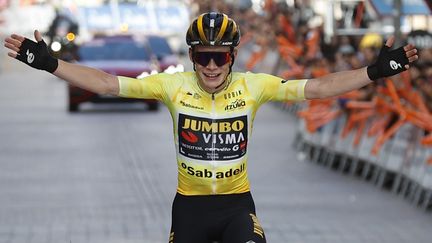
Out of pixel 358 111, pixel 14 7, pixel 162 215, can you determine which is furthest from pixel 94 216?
pixel 14 7

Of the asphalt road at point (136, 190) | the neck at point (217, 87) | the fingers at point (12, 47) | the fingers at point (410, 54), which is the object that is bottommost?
the asphalt road at point (136, 190)

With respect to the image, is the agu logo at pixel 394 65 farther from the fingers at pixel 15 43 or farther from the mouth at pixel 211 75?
the fingers at pixel 15 43

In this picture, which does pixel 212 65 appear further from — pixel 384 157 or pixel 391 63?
pixel 384 157

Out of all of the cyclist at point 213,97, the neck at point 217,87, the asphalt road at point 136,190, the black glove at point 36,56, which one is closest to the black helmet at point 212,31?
the cyclist at point 213,97

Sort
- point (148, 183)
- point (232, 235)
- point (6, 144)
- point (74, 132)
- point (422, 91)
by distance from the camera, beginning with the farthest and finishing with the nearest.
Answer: point (74, 132)
point (6, 144)
point (148, 183)
point (422, 91)
point (232, 235)

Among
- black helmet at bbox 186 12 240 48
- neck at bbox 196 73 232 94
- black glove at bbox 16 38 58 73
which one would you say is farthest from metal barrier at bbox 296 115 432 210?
black glove at bbox 16 38 58 73

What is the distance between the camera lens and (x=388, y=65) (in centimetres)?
870

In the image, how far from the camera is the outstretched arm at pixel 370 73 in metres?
8.67

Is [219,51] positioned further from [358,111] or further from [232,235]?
[358,111]

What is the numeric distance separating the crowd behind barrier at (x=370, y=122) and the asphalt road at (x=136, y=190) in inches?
11.8

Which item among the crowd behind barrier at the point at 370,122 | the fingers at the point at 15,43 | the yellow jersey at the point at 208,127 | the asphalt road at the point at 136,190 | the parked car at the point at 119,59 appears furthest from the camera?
the parked car at the point at 119,59

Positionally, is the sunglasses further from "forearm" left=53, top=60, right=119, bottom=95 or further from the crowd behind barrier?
the crowd behind barrier

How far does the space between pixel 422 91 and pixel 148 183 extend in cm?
377

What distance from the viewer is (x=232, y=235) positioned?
8375mm
